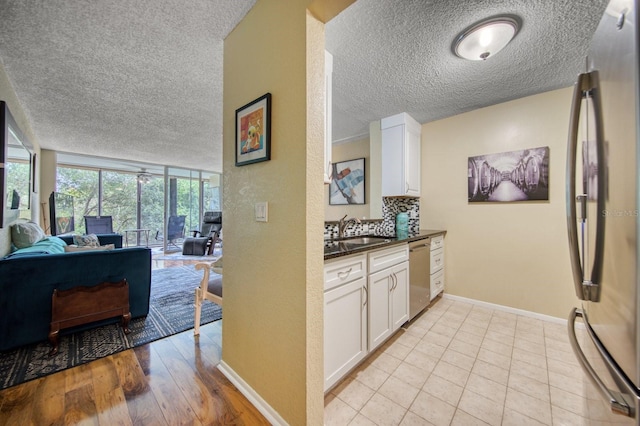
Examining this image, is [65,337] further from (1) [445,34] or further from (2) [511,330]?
(2) [511,330]

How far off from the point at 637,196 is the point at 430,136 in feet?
9.97

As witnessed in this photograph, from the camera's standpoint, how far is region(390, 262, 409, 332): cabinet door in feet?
6.68

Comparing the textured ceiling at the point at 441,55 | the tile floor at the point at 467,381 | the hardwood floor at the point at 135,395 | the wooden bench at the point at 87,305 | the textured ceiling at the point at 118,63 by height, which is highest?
the textured ceiling at the point at 118,63

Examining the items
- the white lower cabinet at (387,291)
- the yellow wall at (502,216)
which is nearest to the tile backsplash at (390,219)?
the yellow wall at (502,216)

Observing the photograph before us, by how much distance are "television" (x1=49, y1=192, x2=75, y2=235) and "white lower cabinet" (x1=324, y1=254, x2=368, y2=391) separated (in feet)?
19.3

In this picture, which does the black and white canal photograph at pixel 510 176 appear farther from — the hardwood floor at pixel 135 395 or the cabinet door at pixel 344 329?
the hardwood floor at pixel 135 395

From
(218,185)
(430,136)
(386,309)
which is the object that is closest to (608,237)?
(386,309)

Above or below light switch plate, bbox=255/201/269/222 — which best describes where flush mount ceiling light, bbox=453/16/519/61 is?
above

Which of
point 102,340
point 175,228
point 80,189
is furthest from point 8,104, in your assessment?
point 80,189

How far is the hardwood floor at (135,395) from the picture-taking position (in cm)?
130

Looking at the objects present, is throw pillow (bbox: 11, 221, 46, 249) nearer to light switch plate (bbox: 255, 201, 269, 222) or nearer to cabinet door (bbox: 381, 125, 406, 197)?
light switch plate (bbox: 255, 201, 269, 222)

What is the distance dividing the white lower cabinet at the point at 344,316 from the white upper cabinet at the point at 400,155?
163cm

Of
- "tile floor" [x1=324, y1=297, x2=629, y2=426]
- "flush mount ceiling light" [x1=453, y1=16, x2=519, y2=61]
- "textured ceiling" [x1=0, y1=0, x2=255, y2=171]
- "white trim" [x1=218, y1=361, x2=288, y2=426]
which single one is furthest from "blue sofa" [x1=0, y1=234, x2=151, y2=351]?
"flush mount ceiling light" [x1=453, y1=16, x2=519, y2=61]

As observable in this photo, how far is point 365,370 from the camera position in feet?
5.68
